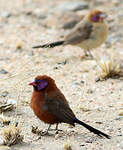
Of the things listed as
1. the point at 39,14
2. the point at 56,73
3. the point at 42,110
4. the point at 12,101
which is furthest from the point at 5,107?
the point at 39,14

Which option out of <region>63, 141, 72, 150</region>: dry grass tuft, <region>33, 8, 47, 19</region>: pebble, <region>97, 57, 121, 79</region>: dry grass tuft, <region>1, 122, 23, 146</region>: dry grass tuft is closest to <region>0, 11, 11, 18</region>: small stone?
<region>33, 8, 47, 19</region>: pebble

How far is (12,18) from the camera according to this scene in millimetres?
11773

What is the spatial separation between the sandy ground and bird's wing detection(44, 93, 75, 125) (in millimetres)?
223

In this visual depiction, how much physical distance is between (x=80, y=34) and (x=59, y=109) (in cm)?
449

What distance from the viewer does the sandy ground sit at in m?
5.62

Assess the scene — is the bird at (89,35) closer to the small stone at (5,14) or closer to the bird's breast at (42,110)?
the small stone at (5,14)

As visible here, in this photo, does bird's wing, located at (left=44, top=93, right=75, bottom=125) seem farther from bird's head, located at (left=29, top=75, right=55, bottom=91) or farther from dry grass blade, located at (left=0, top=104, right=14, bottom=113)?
dry grass blade, located at (left=0, top=104, right=14, bottom=113)

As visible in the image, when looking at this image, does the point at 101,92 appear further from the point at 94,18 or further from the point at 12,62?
the point at 94,18

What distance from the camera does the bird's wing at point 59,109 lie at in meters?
5.59

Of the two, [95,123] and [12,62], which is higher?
[12,62]

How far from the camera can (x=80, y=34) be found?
32.6 feet

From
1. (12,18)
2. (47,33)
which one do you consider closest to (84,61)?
(47,33)

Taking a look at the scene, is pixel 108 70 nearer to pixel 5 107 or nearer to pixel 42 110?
pixel 5 107

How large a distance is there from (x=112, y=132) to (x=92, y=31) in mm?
4429
